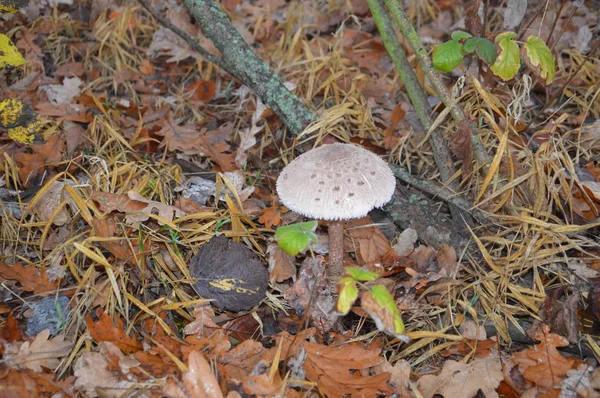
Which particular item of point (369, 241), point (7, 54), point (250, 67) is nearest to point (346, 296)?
point (369, 241)

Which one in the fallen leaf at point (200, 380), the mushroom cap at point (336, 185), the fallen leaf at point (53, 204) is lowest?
the fallen leaf at point (200, 380)

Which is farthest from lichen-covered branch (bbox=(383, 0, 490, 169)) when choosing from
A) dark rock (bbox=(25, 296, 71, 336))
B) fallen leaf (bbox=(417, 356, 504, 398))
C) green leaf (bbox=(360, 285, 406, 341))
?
dark rock (bbox=(25, 296, 71, 336))

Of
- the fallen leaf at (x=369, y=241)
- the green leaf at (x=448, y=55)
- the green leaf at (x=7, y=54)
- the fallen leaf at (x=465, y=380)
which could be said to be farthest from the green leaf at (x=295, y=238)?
the green leaf at (x=7, y=54)

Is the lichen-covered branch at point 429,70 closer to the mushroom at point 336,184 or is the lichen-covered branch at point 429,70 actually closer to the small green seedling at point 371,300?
the mushroom at point 336,184

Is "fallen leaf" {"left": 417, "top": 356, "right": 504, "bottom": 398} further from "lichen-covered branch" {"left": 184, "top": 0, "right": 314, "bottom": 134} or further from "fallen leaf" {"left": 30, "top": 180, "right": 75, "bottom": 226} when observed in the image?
"fallen leaf" {"left": 30, "top": 180, "right": 75, "bottom": 226}

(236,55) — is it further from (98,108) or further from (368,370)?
(368,370)

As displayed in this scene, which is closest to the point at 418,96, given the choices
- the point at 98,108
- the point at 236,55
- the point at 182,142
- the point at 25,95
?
the point at 236,55

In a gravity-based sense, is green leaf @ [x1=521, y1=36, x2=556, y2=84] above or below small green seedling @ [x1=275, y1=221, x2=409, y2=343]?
above
